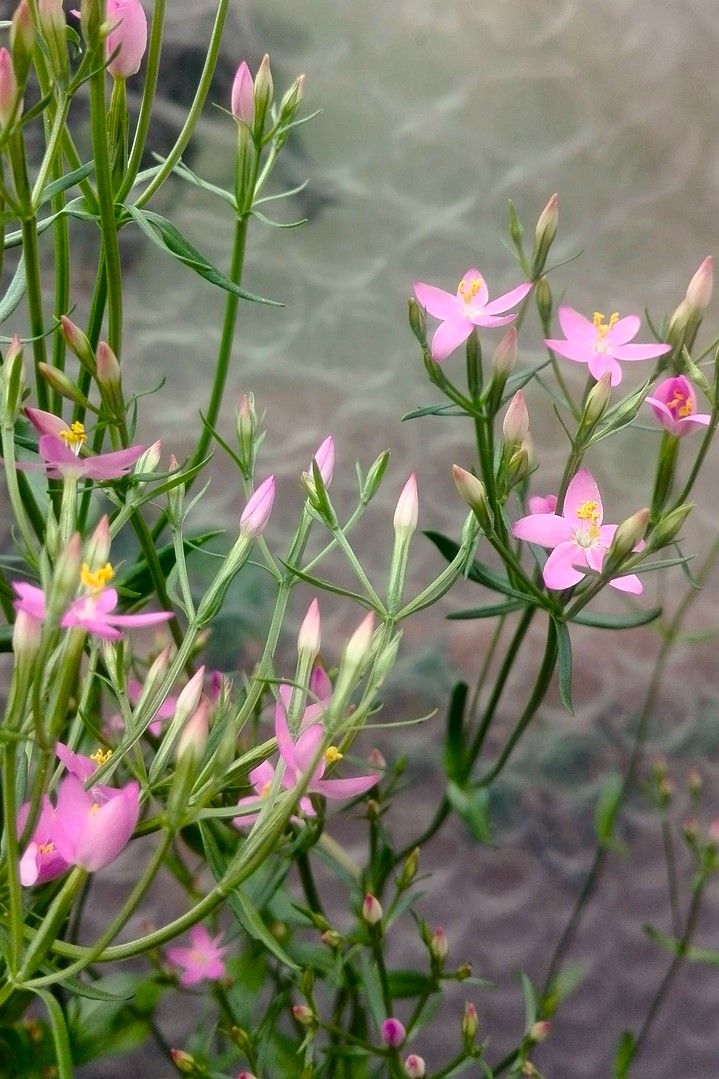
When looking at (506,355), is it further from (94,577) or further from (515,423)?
(94,577)

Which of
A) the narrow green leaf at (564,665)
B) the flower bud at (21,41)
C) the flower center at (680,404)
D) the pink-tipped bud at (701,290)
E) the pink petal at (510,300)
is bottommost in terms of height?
the narrow green leaf at (564,665)

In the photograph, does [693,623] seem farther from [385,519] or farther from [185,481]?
[185,481]

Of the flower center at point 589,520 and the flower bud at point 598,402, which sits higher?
the flower bud at point 598,402

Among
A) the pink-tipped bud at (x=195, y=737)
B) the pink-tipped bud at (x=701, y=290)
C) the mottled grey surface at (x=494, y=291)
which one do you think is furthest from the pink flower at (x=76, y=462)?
the mottled grey surface at (x=494, y=291)

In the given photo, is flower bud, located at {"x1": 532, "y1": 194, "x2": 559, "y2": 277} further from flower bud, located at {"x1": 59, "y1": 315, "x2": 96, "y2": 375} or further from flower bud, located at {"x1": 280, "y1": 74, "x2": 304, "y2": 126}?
flower bud, located at {"x1": 59, "y1": 315, "x2": 96, "y2": 375}

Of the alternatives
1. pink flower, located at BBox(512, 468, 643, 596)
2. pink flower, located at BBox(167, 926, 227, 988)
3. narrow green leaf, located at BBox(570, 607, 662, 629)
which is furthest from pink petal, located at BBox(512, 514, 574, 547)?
pink flower, located at BBox(167, 926, 227, 988)

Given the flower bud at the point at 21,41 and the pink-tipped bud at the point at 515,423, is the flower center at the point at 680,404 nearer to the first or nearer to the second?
the pink-tipped bud at the point at 515,423

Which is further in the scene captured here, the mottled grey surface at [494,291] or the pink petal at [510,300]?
A: the mottled grey surface at [494,291]
